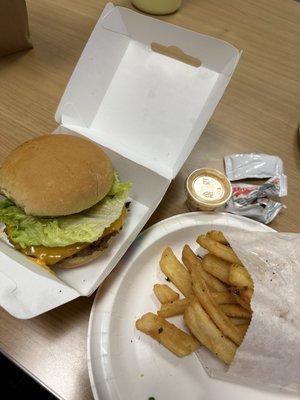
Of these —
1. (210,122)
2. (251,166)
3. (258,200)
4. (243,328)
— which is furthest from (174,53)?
(243,328)

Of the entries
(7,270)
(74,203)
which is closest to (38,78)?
(74,203)

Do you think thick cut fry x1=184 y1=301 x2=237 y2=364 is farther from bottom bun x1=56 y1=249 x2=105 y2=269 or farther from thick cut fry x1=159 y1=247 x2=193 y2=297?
bottom bun x1=56 y1=249 x2=105 y2=269

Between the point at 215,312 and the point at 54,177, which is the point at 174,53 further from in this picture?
the point at 215,312

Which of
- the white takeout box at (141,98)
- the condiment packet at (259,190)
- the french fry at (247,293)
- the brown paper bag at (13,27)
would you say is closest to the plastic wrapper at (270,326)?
the french fry at (247,293)

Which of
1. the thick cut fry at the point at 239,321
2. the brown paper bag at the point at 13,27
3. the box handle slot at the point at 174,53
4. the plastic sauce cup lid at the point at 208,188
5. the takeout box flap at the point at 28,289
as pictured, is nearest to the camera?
the takeout box flap at the point at 28,289

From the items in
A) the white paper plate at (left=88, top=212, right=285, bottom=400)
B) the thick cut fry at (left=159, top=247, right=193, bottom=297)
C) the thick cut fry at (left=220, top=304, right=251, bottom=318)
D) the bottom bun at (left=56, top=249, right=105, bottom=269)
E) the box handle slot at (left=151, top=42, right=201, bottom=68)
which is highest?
the box handle slot at (left=151, top=42, right=201, bottom=68)

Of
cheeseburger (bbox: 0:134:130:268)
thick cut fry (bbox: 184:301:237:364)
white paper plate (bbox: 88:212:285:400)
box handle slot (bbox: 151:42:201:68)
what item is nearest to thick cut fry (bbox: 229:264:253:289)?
thick cut fry (bbox: 184:301:237:364)

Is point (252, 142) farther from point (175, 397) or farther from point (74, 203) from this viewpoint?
point (175, 397)

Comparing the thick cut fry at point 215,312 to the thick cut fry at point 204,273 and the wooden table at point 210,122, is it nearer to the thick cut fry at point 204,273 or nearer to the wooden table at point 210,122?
the thick cut fry at point 204,273
